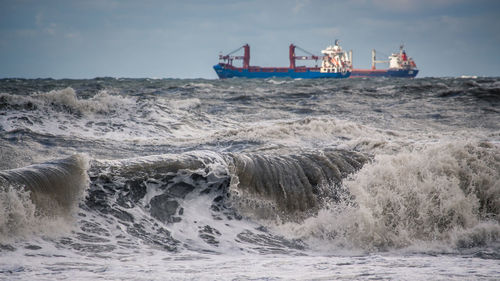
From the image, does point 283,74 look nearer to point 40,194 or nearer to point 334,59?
point 334,59

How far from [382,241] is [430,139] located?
5.69 metres

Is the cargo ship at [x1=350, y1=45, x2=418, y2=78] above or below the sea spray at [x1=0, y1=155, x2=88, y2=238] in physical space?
above

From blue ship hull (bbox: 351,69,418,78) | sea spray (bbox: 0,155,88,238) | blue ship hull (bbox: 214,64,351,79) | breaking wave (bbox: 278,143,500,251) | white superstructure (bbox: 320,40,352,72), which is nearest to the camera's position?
sea spray (bbox: 0,155,88,238)

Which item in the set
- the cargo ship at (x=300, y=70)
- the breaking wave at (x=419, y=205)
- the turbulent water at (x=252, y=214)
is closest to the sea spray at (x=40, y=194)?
the turbulent water at (x=252, y=214)

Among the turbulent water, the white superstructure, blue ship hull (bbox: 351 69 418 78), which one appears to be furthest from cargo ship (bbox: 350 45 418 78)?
the turbulent water

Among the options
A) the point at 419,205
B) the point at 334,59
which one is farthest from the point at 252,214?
the point at 334,59

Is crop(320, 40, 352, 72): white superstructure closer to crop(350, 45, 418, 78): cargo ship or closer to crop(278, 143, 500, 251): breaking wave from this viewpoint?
crop(350, 45, 418, 78): cargo ship

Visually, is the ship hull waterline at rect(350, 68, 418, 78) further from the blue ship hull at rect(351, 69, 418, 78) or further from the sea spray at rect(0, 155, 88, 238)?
the sea spray at rect(0, 155, 88, 238)

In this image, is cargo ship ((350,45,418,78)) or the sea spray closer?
the sea spray

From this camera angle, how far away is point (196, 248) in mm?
4789

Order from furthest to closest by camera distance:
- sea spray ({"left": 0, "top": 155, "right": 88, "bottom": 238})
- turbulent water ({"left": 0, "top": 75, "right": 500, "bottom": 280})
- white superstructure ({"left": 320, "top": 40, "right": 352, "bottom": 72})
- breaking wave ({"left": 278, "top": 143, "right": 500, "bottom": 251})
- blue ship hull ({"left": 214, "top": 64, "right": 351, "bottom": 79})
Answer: white superstructure ({"left": 320, "top": 40, "right": 352, "bottom": 72}) → blue ship hull ({"left": 214, "top": 64, "right": 351, "bottom": 79}) → breaking wave ({"left": 278, "top": 143, "right": 500, "bottom": 251}) → sea spray ({"left": 0, "top": 155, "right": 88, "bottom": 238}) → turbulent water ({"left": 0, "top": 75, "right": 500, "bottom": 280})

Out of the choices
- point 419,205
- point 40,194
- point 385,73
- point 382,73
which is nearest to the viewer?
point 40,194

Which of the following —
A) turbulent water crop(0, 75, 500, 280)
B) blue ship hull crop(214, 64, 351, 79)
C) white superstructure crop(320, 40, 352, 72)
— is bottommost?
turbulent water crop(0, 75, 500, 280)

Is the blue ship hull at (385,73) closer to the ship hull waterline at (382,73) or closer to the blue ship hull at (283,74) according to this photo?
the ship hull waterline at (382,73)
